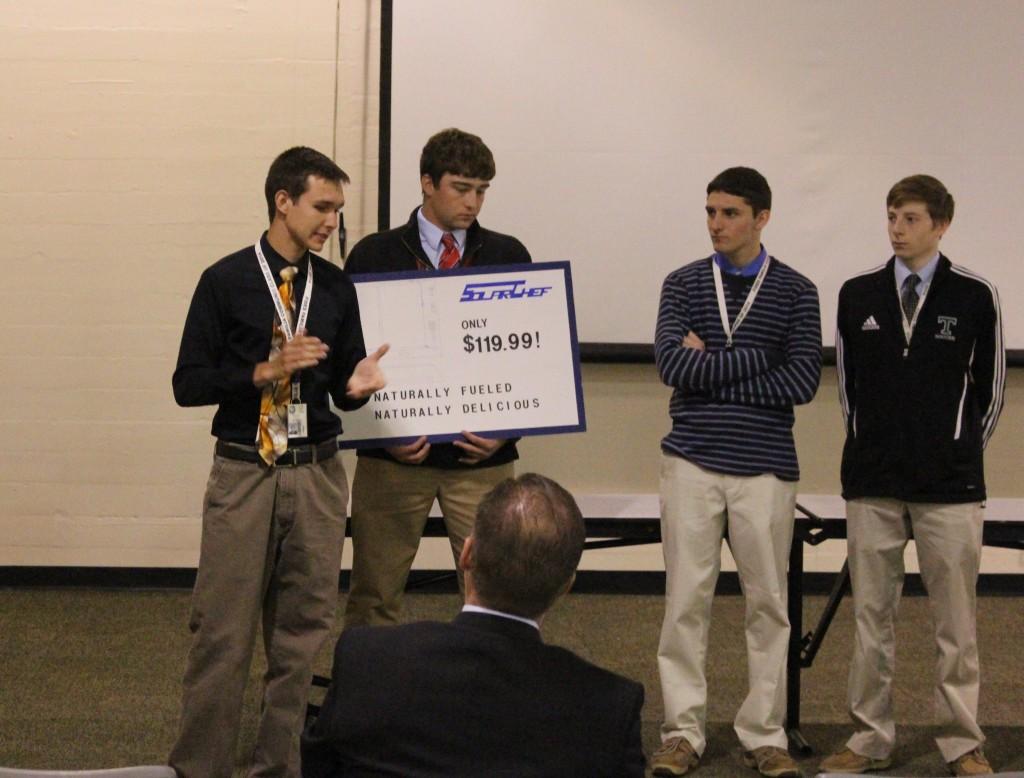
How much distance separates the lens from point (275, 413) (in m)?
3.27

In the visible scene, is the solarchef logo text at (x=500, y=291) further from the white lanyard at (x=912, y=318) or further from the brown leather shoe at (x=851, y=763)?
the brown leather shoe at (x=851, y=763)

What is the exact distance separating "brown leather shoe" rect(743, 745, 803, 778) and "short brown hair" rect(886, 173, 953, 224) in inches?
65.1

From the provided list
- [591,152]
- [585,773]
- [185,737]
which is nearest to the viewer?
[585,773]

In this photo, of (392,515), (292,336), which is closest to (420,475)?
(392,515)

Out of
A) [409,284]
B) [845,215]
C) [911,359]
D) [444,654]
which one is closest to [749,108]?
[845,215]

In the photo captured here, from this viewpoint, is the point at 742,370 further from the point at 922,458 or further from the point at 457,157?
the point at 457,157

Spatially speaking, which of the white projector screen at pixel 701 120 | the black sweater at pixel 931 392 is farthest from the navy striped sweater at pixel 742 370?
the white projector screen at pixel 701 120

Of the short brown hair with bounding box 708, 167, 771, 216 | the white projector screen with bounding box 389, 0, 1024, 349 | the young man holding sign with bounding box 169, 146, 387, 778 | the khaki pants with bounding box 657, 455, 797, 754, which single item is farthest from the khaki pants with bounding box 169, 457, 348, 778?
the white projector screen with bounding box 389, 0, 1024, 349

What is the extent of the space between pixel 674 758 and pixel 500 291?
1472mm

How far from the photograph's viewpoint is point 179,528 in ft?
19.4

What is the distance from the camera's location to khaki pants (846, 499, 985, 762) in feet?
12.3

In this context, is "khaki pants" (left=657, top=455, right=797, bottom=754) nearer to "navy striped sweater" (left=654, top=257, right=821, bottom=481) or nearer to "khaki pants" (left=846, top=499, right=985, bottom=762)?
"navy striped sweater" (left=654, top=257, right=821, bottom=481)

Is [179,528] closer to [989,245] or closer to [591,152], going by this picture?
[591,152]

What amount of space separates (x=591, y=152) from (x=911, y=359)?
2.16 meters
